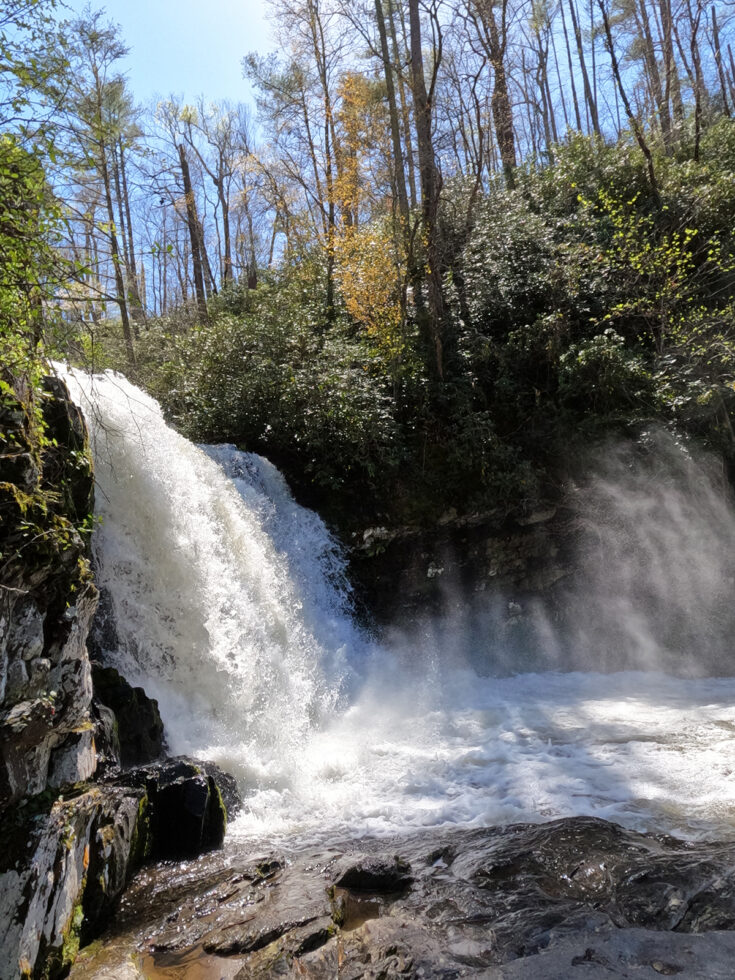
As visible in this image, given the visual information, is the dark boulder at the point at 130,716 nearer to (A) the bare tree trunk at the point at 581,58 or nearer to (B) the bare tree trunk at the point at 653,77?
(B) the bare tree trunk at the point at 653,77

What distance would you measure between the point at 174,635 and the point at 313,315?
27.0 feet

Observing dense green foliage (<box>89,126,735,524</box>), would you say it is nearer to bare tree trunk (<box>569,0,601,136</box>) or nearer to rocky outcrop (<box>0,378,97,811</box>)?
rocky outcrop (<box>0,378,97,811</box>)

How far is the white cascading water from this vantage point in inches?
215

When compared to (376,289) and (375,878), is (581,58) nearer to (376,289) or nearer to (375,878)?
(376,289)

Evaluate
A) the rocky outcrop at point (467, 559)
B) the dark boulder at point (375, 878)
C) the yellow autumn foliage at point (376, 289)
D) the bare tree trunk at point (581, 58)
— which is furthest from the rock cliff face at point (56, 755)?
the bare tree trunk at point (581, 58)

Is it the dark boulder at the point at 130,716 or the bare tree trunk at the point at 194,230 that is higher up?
the bare tree trunk at the point at 194,230

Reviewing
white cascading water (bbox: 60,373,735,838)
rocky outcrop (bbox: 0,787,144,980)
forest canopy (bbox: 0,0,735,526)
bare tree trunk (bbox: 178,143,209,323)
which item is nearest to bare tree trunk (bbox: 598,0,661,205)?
forest canopy (bbox: 0,0,735,526)

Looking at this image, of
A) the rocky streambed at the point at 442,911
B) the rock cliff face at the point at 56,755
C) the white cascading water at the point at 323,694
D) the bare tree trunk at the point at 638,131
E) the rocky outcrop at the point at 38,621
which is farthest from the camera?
the bare tree trunk at the point at 638,131

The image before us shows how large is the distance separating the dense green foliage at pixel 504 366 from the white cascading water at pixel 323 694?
55.5 inches

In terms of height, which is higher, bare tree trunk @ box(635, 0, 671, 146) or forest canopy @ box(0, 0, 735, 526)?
bare tree trunk @ box(635, 0, 671, 146)

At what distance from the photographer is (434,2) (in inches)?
414

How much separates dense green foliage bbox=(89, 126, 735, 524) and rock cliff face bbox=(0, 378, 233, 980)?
4199 mm

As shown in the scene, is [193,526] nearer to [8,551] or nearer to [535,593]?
[8,551]

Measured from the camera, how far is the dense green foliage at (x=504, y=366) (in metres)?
10.0
